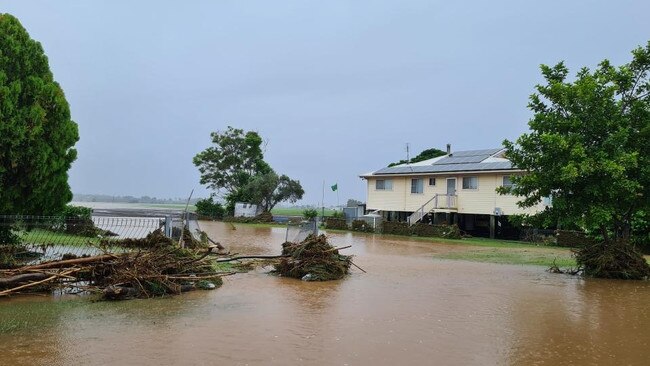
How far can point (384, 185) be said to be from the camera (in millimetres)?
44844

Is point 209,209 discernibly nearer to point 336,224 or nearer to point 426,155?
point 336,224

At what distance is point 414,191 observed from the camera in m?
41.8

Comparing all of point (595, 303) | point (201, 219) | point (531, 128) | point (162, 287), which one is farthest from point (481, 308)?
point (201, 219)

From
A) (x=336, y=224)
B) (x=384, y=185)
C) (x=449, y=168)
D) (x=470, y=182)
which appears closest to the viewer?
(x=470, y=182)

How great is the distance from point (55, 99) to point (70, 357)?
9217mm

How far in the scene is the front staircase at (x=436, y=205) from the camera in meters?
38.5

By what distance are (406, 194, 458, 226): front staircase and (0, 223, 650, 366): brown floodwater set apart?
24770mm

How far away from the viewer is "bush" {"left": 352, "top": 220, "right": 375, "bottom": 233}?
39.7 metres

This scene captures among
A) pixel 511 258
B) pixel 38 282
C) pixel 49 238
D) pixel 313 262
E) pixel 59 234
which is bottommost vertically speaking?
pixel 38 282

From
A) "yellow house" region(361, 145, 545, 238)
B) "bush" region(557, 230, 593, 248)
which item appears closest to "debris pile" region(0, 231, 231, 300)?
"bush" region(557, 230, 593, 248)

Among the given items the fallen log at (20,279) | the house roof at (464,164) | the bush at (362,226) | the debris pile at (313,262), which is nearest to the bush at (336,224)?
the bush at (362,226)

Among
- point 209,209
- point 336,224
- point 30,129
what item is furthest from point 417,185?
point 30,129

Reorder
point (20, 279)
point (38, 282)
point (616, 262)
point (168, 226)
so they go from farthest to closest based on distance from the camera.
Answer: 1. point (168, 226)
2. point (616, 262)
3. point (20, 279)
4. point (38, 282)

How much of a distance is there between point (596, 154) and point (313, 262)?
898cm
